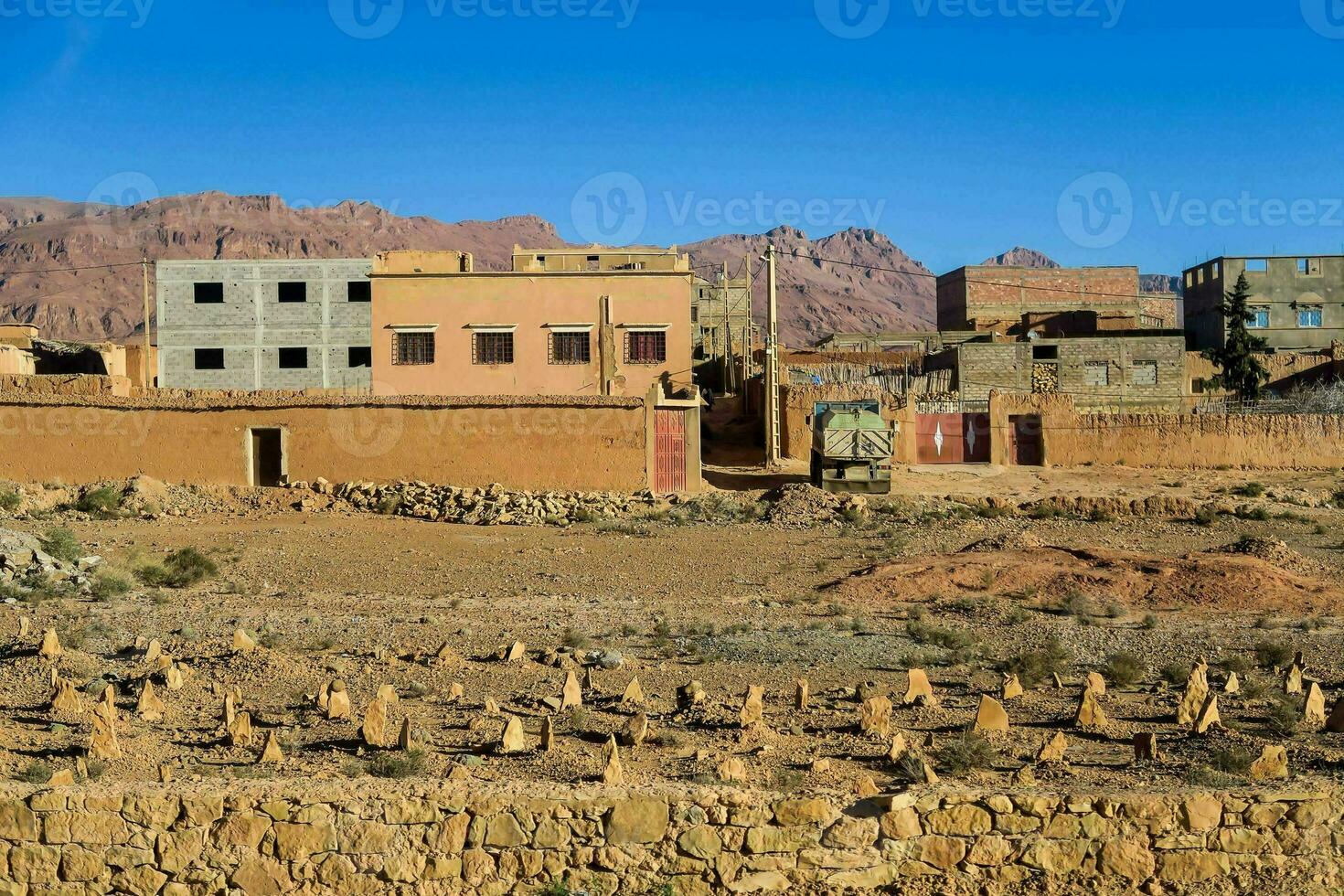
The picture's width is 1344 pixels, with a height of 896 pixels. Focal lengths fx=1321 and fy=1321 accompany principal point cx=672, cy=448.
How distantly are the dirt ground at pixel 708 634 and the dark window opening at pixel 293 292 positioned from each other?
1746cm

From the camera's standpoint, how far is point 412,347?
38062 mm

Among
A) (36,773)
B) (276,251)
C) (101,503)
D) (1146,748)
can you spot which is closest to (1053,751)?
(1146,748)

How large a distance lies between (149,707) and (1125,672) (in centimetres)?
837

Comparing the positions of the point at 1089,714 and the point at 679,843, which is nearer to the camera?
the point at 679,843

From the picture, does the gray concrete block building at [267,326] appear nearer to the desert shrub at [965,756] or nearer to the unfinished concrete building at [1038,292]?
the unfinished concrete building at [1038,292]

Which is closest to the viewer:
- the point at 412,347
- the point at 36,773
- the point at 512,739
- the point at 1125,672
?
the point at 36,773

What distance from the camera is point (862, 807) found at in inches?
289

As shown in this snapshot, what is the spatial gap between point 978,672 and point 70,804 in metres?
8.16

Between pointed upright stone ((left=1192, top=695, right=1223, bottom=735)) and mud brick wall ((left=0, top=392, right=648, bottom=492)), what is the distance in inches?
765

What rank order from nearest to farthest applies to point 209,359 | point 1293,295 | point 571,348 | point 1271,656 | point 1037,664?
1. point 1037,664
2. point 1271,656
3. point 571,348
4. point 209,359
5. point 1293,295

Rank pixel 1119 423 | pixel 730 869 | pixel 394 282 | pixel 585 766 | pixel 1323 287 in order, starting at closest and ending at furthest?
1. pixel 730 869
2. pixel 585 766
3. pixel 1119 423
4. pixel 394 282
5. pixel 1323 287

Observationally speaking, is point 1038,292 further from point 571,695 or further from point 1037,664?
point 571,695

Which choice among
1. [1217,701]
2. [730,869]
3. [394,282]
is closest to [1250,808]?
[730,869]

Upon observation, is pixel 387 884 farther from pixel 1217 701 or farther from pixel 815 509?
pixel 815 509
